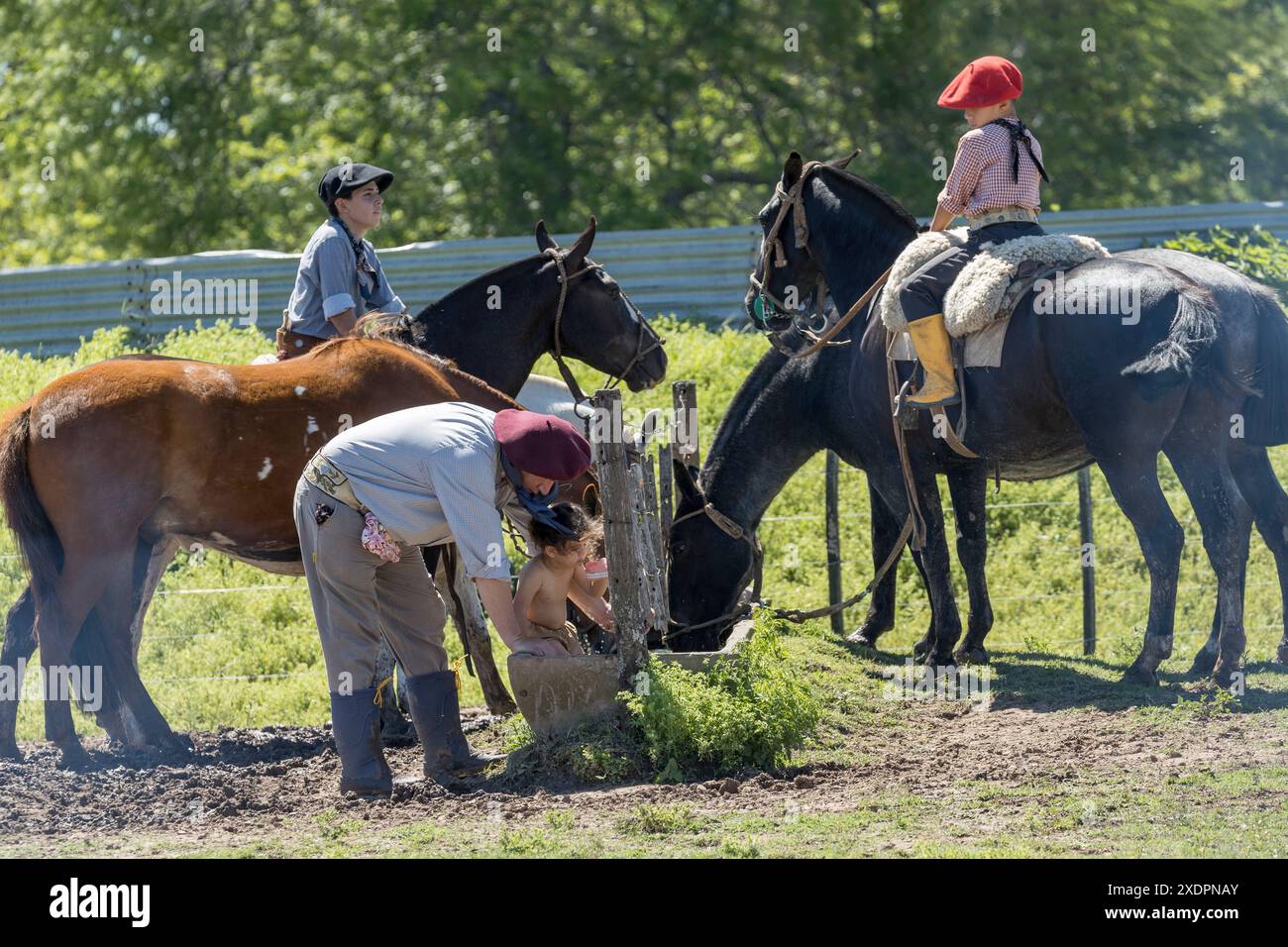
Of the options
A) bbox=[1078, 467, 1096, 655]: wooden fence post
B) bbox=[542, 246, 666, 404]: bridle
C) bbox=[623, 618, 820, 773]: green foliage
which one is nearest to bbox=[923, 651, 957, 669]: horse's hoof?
bbox=[1078, 467, 1096, 655]: wooden fence post

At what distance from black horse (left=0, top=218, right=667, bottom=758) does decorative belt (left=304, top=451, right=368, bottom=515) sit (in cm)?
189

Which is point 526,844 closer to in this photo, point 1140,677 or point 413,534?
point 413,534

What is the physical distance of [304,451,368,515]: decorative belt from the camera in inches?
227

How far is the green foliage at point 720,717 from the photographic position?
612 cm

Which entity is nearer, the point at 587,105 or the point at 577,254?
the point at 577,254

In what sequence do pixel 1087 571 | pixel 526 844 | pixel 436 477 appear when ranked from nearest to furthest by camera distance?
pixel 526 844 < pixel 436 477 < pixel 1087 571

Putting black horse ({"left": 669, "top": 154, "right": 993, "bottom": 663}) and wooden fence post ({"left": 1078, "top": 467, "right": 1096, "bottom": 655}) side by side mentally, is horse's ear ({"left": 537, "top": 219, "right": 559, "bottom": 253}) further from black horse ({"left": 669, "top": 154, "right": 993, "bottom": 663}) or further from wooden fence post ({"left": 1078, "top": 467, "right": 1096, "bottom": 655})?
wooden fence post ({"left": 1078, "top": 467, "right": 1096, "bottom": 655})

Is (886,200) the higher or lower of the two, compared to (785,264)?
higher

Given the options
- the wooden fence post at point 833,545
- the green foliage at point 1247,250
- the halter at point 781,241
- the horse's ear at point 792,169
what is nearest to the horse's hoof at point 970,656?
the wooden fence post at point 833,545

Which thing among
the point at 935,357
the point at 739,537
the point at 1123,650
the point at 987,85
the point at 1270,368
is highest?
the point at 987,85

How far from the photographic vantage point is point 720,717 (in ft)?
20.1

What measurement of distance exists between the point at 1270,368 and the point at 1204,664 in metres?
1.62

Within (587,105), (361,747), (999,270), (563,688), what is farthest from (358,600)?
(587,105)

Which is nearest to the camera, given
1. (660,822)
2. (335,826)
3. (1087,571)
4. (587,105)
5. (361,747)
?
(660,822)
